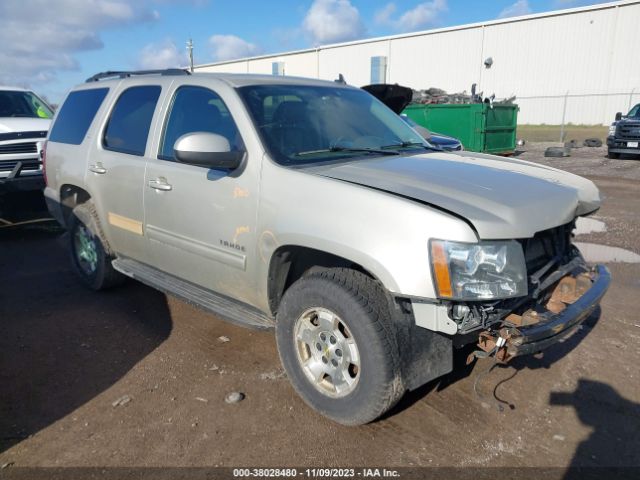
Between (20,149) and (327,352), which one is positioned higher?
(20,149)

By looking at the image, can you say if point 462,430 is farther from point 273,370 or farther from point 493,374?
point 273,370

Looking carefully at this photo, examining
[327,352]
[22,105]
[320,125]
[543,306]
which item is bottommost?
[327,352]

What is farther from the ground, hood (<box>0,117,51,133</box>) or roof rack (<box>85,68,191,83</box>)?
roof rack (<box>85,68,191,83</box>)

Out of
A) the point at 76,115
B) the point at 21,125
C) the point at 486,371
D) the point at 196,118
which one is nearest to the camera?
the point at 486,371

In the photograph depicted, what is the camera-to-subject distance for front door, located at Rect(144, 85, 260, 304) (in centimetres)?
324

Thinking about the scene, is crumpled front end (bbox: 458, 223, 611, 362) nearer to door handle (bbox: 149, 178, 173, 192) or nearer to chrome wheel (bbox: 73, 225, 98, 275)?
door handle (bbox: 149, 178, 173, 192)

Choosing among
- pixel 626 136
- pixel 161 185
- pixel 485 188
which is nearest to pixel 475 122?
pixel 626 136

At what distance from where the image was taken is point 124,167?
4160mm

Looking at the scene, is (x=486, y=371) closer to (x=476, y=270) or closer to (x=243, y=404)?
(x=476, y=270)

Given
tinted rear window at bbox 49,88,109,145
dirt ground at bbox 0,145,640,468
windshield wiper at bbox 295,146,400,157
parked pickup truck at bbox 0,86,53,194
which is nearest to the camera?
dirt ground at bbox 0,145,640,468

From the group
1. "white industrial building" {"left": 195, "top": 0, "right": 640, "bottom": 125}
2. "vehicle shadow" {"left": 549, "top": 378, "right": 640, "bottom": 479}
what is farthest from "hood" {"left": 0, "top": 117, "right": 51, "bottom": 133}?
"white industrial building" {"left": 195, "top": 0, "right": 640, "bottom": 125}

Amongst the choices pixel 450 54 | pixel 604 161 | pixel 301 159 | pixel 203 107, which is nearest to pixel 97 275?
pixel 203 107

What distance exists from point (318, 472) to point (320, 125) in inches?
88.6

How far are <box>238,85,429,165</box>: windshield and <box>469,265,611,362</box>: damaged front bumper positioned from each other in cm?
144
